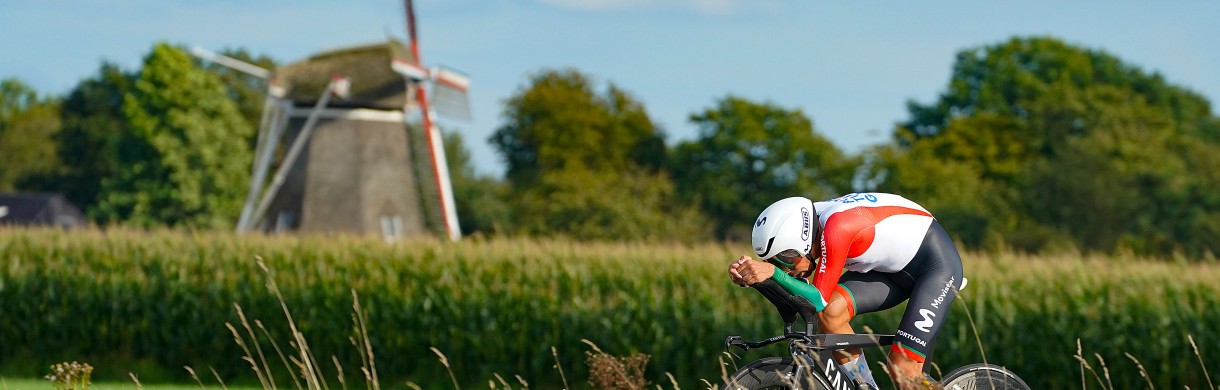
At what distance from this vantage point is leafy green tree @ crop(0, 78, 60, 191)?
72188mm

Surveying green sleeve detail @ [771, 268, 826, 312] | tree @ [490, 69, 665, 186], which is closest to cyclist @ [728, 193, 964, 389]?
green sleeve detail @ [771, 268, 826, 312]

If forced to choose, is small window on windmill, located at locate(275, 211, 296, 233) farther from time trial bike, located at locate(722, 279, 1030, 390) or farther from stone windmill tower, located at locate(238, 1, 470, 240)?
time trial bike, located at locate(722, 279, 1030, 390)

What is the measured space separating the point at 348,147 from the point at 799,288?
34.8 metres

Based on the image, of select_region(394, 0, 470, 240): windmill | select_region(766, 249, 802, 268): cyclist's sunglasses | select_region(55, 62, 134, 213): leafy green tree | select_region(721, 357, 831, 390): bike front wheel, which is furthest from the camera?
select_region(55, 62, 134, 213): leafy green tree

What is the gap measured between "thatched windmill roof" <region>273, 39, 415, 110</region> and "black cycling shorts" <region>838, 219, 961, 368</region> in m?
33.8

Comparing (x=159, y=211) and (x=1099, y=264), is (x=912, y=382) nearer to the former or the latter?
(x=1099, y=264)

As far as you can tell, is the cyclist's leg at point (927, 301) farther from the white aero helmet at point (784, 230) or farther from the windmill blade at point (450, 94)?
the windmill blade at point (450, 94)

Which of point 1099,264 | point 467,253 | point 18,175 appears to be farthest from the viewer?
point 18,175

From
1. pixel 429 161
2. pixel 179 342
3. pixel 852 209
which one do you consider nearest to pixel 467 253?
pixel 179 342

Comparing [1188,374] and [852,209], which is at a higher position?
[852,209]

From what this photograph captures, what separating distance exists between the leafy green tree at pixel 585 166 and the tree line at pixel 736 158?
0.11 metres

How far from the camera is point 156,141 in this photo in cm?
5938

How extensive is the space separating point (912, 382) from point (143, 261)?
18067 mm

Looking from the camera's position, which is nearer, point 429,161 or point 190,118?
point 429,161
